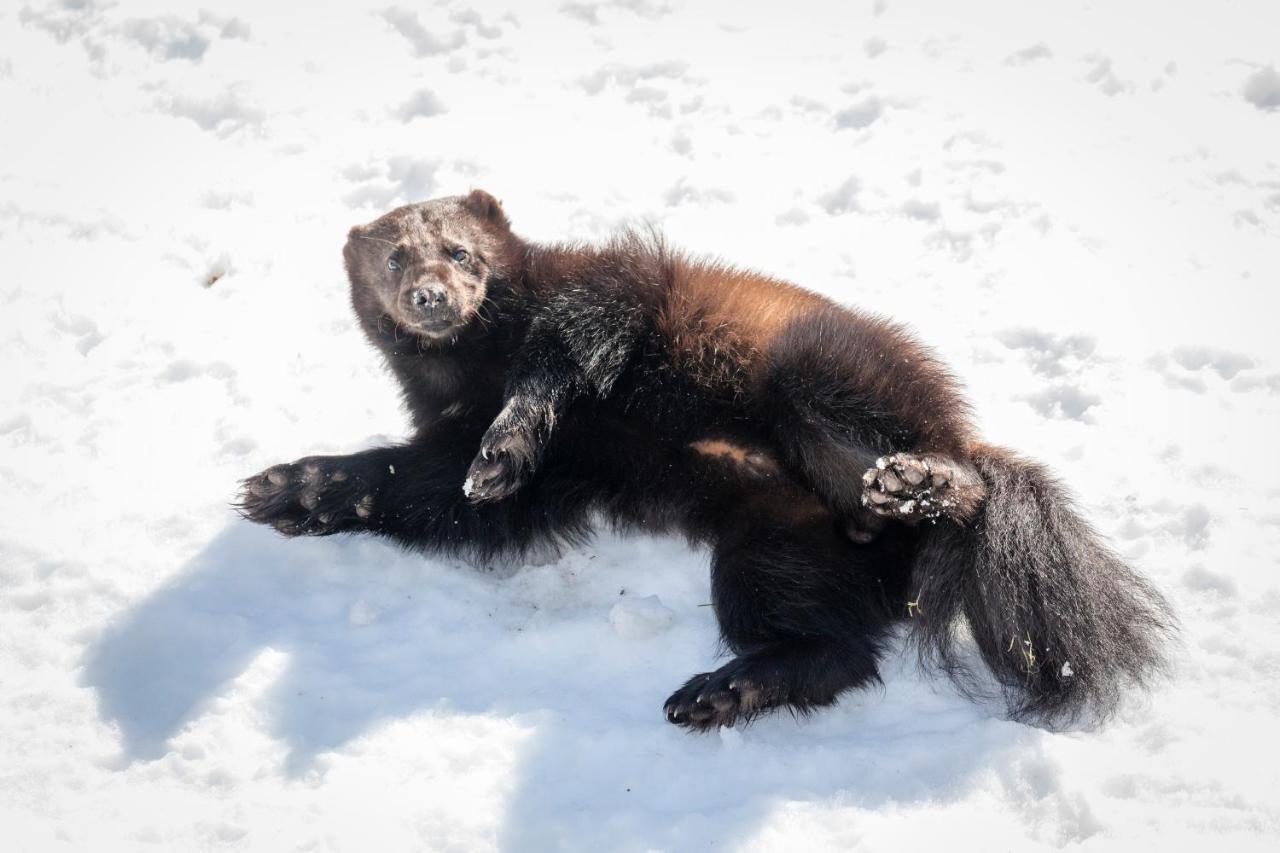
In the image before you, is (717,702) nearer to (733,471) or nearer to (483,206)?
(733,471)

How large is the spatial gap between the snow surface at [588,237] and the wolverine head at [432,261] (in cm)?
68

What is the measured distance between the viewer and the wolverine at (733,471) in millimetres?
3416

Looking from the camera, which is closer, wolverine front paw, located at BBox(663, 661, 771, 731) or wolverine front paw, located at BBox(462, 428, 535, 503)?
wolverine front paw, located at BBox(663, 661, 771, 731)

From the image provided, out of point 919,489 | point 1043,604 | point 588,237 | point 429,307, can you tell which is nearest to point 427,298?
point 429,307

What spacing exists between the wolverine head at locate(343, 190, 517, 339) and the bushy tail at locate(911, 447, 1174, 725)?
2.10 metres

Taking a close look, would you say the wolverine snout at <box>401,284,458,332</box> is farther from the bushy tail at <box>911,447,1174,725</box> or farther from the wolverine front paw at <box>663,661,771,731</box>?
the bushy tail at <box>911,447,1174,725</box>

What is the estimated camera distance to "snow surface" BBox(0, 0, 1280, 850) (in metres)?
3.19

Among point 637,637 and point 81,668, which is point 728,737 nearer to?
point 637,637

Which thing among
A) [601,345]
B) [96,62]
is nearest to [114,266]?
[96,62]

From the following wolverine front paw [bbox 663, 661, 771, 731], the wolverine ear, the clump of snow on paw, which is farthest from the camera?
the wolverine ear

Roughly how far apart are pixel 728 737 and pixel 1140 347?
10.3 feet

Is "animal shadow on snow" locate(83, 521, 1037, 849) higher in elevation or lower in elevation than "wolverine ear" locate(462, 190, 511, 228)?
lower

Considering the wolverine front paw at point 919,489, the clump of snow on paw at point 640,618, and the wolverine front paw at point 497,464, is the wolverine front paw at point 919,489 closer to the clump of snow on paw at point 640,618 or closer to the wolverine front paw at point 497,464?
the clump of snow on paw at point 640,618

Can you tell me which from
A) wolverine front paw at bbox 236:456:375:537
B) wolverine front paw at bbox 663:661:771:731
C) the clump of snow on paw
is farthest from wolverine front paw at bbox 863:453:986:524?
wolverine front paw at bbox 236:456:375:537
